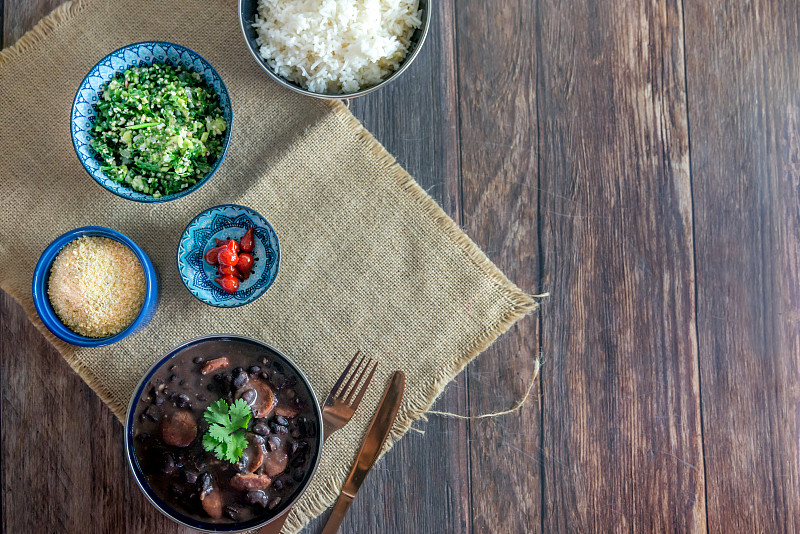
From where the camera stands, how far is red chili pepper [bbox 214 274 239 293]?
176 centimetres

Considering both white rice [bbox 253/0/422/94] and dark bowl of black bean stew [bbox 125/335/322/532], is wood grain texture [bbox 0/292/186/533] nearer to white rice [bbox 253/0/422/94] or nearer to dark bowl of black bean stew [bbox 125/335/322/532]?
dark bowl of black bean stew [bbox 125/335/322/532]

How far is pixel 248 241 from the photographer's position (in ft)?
5.91

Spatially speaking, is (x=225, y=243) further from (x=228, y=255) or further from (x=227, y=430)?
(x=227, y=430)

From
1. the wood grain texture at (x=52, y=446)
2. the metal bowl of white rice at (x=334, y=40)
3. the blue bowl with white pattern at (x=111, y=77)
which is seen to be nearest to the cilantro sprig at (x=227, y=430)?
the wood grain texture at (x=52, y=446)

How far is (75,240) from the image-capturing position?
178 cm

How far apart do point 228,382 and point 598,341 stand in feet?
3.95

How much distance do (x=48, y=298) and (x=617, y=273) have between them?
1799 mm

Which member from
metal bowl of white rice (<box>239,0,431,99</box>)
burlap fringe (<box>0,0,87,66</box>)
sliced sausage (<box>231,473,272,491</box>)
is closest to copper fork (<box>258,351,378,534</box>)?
sliced sausage (<box>231,473,272,491</box>)

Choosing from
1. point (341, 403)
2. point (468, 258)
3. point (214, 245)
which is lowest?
point (341, 403)

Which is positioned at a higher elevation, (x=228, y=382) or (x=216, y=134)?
(x=216, y=134)

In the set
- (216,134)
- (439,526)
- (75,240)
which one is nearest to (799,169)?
(439,526)

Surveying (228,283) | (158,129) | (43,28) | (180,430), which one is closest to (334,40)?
(158,129)

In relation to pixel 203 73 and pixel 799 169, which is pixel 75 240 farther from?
pixel 799 169

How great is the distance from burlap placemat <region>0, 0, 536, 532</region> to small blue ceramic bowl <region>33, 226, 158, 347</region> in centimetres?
14
